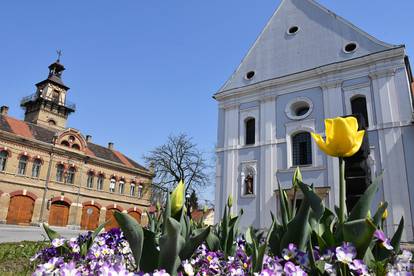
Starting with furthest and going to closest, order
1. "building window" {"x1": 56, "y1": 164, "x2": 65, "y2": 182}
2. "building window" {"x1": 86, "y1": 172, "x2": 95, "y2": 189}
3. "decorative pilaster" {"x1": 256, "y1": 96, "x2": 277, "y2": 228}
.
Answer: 1. "building window" {"x1": 86, "y1": 172, "x2": 95, "y2": 189}
2. "building window" {"x1": 56, "y1": 164, "x2": 65, "y2": 182}
3. "decorative pilaster" {"x1": 256, "y1": 96, "x2": 277, "y2": 228}

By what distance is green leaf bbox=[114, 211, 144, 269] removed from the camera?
1924 millimetres

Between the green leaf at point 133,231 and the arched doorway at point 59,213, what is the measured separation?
98.7 ft

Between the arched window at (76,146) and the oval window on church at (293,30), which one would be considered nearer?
the oval window on church at (293,30)

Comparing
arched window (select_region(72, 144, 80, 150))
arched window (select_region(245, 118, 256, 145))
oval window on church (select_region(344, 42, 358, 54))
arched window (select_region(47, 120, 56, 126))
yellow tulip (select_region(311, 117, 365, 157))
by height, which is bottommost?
yellow tulip (select_region(311, 117, 365, 157))

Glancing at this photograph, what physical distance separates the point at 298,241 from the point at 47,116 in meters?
43.8

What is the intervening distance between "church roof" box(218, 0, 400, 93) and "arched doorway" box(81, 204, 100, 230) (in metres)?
19.1

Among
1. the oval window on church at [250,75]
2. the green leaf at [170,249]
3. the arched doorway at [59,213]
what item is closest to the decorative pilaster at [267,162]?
the oval window on church at [250,75]

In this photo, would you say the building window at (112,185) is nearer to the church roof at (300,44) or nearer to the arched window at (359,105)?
the church roof at (300,44)

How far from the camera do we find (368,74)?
16859mm

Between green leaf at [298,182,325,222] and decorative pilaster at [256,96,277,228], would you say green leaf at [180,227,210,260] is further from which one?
decorative pilaster at [256,96,277,228]

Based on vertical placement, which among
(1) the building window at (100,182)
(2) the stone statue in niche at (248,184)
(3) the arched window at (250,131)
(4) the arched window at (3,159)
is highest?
(3) the arched window at (250,131)

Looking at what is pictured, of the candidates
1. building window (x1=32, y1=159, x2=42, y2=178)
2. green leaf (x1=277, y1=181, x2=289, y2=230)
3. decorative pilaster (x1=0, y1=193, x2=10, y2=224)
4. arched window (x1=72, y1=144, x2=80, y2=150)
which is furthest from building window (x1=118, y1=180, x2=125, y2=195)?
green leaf (x1=277, y1=181, x2=289, y2=230)

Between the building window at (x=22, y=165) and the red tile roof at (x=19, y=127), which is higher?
the red tile roof at (x=19, y=127)

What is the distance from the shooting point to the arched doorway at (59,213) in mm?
28386
